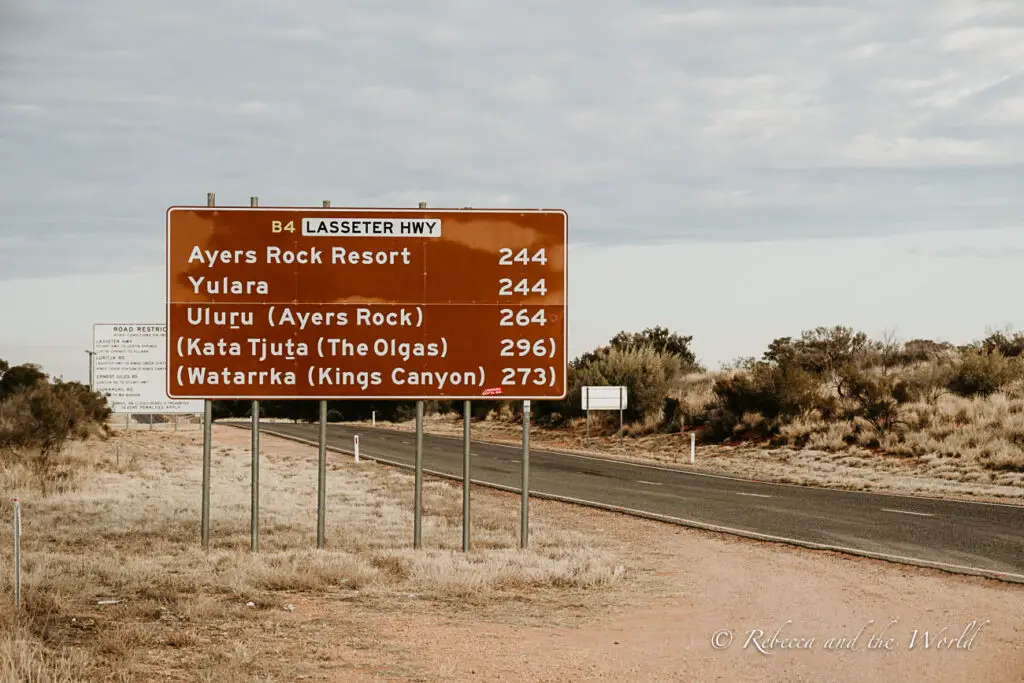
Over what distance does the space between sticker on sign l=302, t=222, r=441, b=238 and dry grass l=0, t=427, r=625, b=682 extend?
4292mm

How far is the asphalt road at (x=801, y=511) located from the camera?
51.9ft

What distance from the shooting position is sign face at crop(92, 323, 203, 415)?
49312mm

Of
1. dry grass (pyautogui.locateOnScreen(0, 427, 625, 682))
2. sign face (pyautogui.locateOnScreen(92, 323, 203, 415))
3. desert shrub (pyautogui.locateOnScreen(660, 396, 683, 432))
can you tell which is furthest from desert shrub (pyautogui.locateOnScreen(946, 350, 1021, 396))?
sign face (pyautogui.locateOnScreen(92, 323, 203, 415))

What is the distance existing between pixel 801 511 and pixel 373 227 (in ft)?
35.6

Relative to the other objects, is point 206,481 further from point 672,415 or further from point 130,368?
point 130,368

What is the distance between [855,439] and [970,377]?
26.7 ft

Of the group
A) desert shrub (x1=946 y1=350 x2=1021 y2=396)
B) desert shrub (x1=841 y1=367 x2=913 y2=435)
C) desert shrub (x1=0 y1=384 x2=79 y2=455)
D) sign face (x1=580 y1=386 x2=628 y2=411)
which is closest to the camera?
desert shrub (x1=0 y1=384 x2=79 y2=455)

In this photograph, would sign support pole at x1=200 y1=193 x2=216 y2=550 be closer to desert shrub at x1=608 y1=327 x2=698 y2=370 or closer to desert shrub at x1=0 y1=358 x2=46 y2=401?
desert shrub at x1=0 y1=358 x2=46 y2=401

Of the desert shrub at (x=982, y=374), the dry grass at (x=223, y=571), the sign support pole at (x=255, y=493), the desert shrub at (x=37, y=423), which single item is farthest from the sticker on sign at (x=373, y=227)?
the desert shrub at (x=982, y=374)

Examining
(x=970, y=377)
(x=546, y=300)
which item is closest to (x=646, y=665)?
(x=546, y=300)

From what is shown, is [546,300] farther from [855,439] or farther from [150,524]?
[855,439]

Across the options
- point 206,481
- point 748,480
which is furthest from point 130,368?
point 206,481

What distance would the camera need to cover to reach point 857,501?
77.0 feet

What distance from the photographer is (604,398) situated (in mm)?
46719
